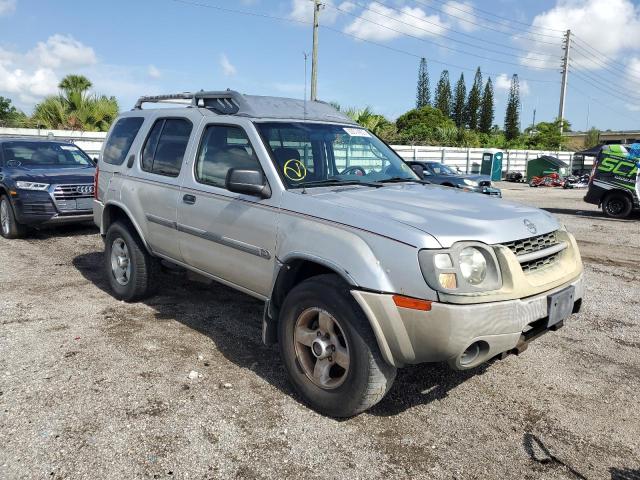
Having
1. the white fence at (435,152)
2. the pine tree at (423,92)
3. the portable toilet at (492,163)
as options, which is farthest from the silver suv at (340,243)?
the pine tree at (423,92)

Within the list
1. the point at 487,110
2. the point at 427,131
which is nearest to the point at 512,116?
the point at 487,110

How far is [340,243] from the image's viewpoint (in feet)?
10.3

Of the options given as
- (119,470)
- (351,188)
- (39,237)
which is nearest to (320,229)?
(351,188)

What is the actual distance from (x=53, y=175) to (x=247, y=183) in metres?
6.70

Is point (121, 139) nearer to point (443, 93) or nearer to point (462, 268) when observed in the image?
point (462, 268)

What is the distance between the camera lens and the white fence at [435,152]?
57.5 ft

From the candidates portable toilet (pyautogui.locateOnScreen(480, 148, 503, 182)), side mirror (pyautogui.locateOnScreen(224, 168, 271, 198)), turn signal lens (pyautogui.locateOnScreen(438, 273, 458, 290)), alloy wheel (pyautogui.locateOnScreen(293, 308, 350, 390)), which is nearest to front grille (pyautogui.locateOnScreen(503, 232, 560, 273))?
turn signal lens (pyautogui.locateOnScreen(438, 273, 458, 290))

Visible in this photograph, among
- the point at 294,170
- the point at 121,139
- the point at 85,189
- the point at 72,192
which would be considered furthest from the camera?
the point at 85,189

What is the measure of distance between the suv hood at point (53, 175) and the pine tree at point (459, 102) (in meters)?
67.8

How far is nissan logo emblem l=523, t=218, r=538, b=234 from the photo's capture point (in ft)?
10.8

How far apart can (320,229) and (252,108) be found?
1479mm

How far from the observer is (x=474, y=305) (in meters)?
2.81

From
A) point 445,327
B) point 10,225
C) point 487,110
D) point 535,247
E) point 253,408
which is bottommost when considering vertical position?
point 253,408

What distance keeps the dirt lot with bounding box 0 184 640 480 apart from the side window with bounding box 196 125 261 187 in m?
1.40
